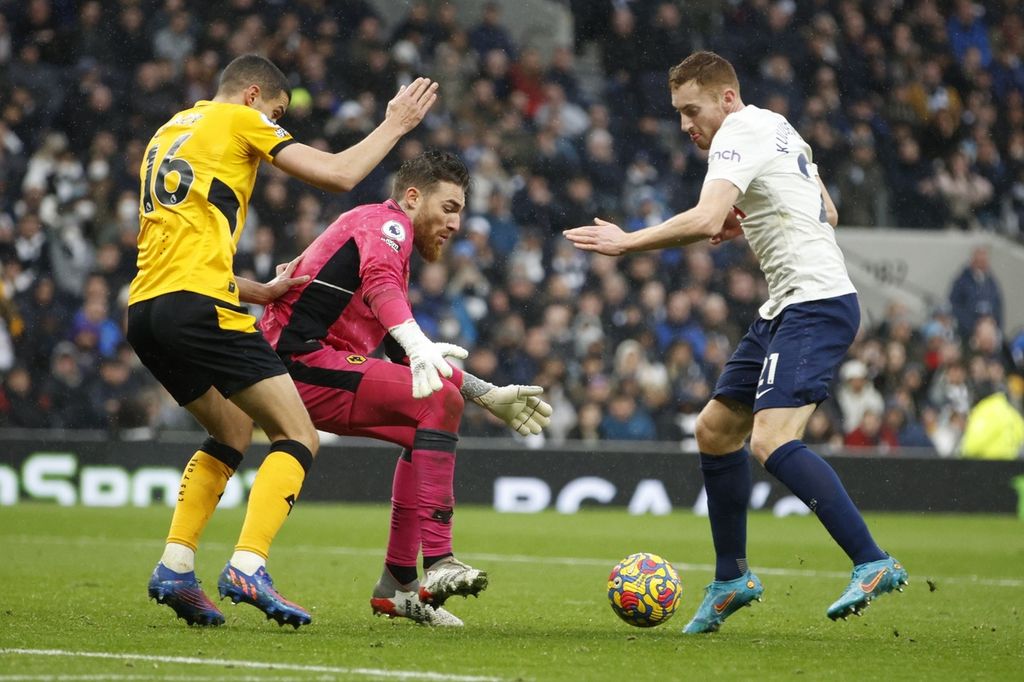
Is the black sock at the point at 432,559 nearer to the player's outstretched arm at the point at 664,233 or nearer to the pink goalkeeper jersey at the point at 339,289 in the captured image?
the pink goalkeeper jersey at the point at 339,289

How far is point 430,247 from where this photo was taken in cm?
684

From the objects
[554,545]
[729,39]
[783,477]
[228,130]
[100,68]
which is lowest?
[554,545]

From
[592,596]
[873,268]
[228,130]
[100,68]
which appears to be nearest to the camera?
[228,130]

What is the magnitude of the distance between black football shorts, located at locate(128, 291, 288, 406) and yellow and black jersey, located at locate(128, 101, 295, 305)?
6cm

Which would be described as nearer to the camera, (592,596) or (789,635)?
(789,635)

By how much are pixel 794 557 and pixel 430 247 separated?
5.16 meters

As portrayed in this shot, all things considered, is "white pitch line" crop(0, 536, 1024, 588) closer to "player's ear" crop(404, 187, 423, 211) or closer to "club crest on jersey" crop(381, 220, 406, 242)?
Result: "player's ear" crop(404, 187, 423, 211)

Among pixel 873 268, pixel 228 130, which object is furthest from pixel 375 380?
pixel 873 268

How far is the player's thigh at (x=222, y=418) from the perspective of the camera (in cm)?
630

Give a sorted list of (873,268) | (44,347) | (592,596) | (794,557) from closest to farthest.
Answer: (592,596) < (794,557) < (44,347) < (873,268)

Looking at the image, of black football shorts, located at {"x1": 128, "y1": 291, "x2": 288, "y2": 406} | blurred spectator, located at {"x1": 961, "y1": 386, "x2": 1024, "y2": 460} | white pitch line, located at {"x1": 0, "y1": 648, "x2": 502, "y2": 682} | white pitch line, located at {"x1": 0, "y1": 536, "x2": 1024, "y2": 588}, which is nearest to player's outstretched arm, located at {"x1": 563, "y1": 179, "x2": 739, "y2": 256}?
black football shorts, located at {"x1": 128, "y1": 291, "x2": 288, "y2": 406}

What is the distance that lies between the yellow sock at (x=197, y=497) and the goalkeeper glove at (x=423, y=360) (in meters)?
0.97

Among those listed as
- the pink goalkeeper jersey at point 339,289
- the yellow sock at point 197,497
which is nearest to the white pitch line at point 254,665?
the yellow sock at point 197,497

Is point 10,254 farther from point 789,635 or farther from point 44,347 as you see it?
point 789,635
